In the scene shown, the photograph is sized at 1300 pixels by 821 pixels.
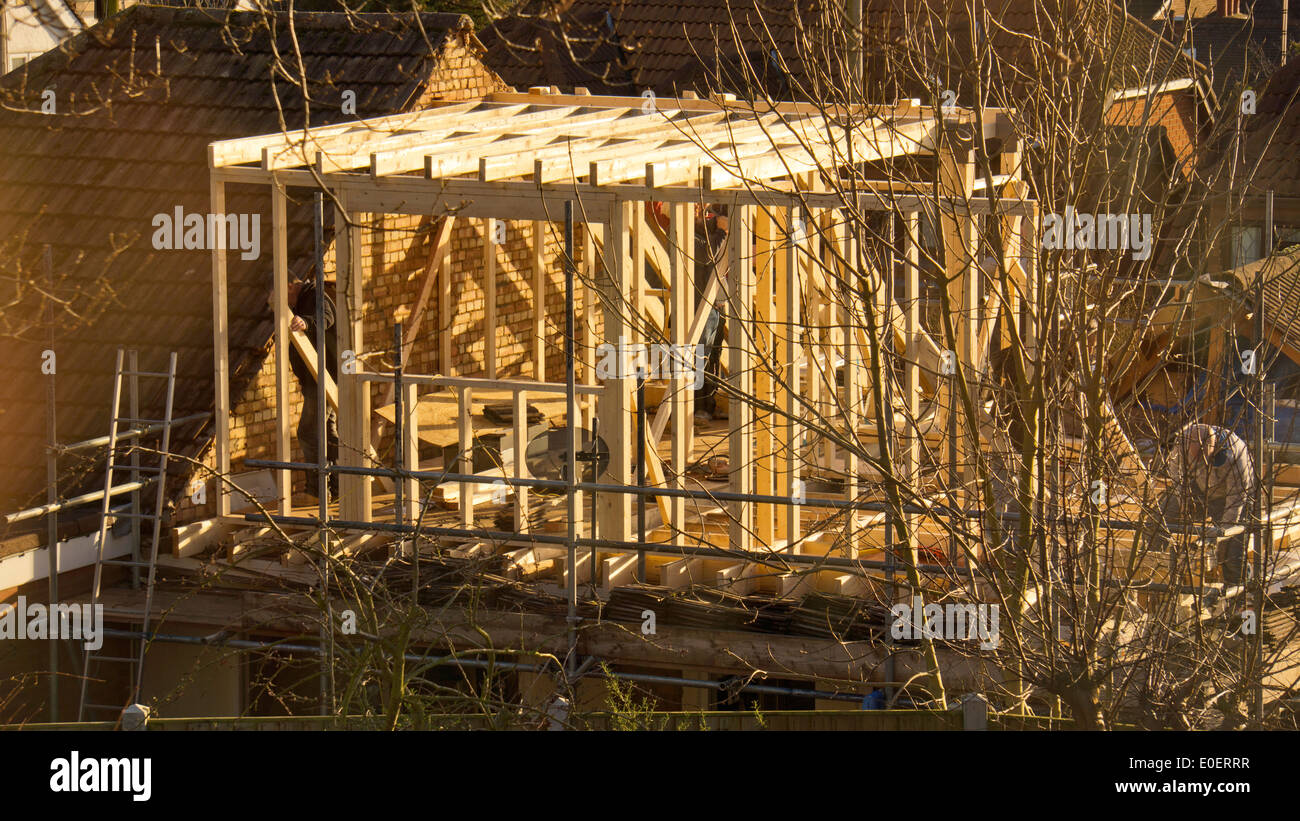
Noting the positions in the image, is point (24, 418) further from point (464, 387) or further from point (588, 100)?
point (588, 100)

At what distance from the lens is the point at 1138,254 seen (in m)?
7.97

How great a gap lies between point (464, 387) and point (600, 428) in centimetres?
102

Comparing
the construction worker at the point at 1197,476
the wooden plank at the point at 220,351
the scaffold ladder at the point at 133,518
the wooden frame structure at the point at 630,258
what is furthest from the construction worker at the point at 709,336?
the construction worker at the point at 1197,476

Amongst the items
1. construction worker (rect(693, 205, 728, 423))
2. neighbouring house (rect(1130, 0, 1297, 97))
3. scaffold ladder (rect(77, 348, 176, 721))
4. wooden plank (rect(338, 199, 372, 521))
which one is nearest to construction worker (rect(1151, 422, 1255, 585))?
construction worker (rect(693, 205, 728, 423))

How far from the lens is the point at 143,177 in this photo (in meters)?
14.4

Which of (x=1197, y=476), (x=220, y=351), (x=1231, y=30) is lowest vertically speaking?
(x=1197, y=476)

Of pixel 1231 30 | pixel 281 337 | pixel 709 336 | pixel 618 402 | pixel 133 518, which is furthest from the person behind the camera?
pixel 1231 30

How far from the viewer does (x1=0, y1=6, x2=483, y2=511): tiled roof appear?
510 inches

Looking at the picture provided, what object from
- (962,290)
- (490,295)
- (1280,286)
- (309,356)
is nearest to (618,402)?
(309,356)

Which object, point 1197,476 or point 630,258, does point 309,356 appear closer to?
point 630,258

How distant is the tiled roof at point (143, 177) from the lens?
13.0 m

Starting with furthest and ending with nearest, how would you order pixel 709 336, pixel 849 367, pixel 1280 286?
pixel 1280 286
pixel 709 336
pixel 849 367
